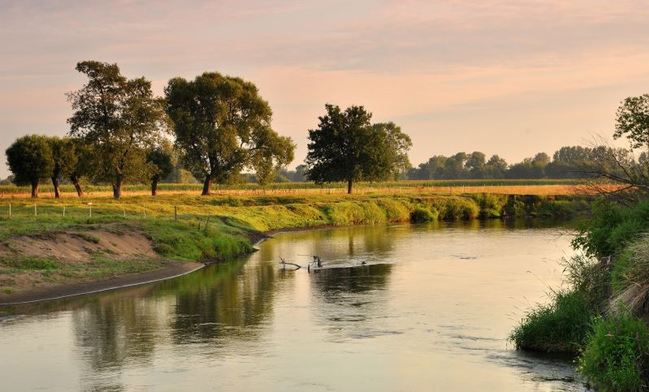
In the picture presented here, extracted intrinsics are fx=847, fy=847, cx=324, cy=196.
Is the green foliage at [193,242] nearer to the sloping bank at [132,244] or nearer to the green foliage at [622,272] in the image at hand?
the sloping bank at [132,244]

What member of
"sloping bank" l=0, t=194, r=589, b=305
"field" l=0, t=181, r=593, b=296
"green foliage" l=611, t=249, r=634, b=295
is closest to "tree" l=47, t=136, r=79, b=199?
"field" l=0, t=181, r=593, b=296

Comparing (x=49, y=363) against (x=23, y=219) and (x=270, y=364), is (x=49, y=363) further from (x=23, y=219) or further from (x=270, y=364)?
(x=23, y=219)

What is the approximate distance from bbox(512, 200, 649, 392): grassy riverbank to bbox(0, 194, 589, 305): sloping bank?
8.28 feet

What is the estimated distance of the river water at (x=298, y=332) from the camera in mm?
24609

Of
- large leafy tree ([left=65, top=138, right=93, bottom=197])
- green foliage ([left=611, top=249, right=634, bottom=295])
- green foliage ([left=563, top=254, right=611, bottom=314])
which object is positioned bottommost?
green foliage ([left=563, top=254, right=611, bottom=314])

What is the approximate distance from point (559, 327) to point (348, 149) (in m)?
90.2

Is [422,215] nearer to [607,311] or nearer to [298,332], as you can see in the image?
[298,332]

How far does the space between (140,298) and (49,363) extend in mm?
13600

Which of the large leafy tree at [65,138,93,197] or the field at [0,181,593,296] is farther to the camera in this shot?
the large leafy tree at [65,138,93,197]

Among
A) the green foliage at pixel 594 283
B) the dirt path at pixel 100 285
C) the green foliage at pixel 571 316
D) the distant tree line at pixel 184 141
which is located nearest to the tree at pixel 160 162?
the distant tree line at pixel 184 141

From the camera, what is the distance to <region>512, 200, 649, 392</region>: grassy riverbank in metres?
20.5

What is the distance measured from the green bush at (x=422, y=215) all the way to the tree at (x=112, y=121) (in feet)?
111

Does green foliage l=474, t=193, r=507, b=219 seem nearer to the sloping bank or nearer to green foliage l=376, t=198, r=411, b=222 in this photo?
green foliage l=376, t=198, r=411, b=222

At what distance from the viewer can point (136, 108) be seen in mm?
91062
